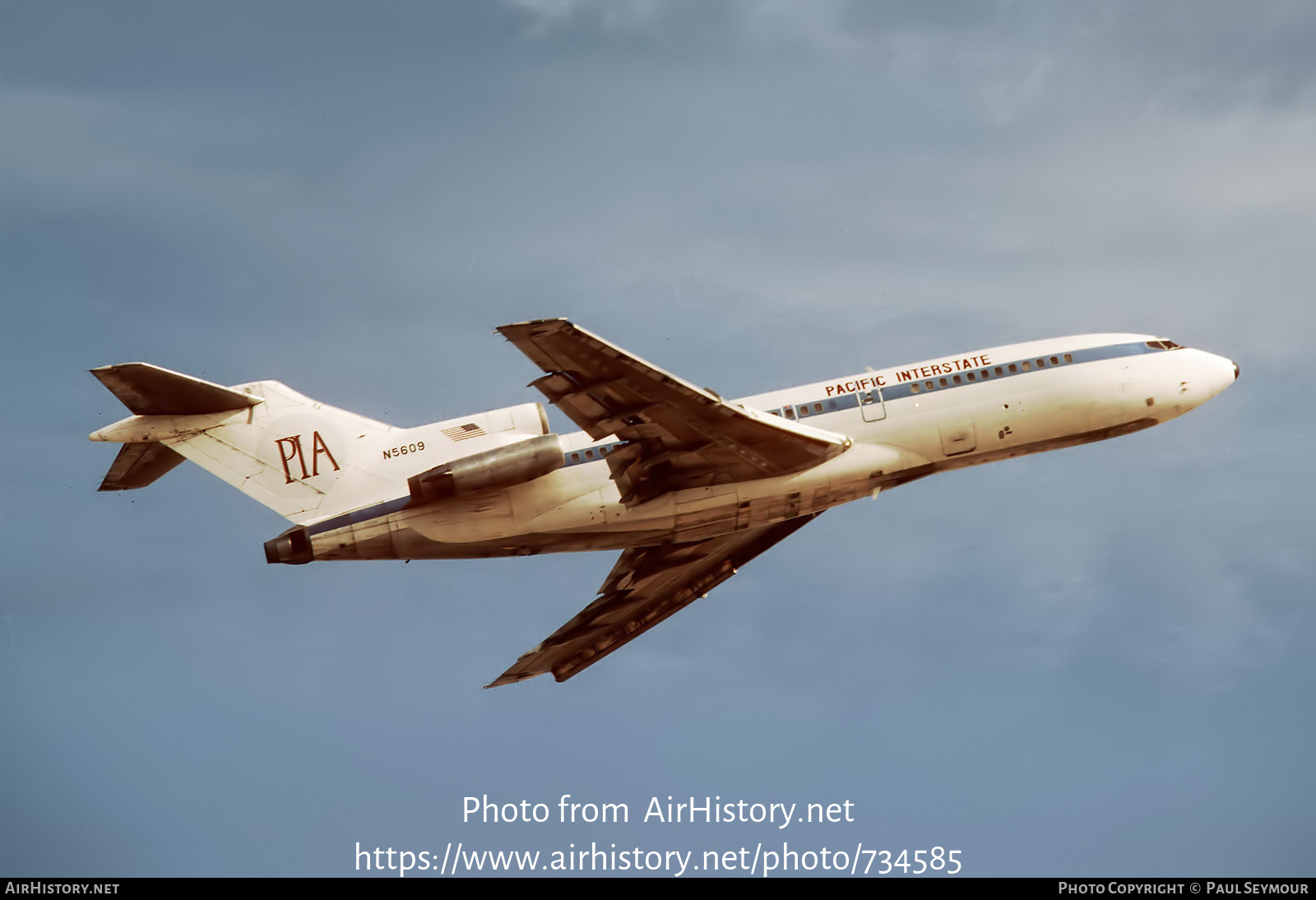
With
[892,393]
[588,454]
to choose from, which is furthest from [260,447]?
[892,393]

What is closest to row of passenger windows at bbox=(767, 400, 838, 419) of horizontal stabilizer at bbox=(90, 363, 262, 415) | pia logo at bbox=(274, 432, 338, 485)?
pia logo at bbox=(274, 432, 338, 485)

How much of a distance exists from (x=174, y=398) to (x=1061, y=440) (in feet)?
79.1

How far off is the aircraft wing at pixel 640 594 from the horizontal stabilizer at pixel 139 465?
475 inches

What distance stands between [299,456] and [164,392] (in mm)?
3845

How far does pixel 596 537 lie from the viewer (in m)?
36.5

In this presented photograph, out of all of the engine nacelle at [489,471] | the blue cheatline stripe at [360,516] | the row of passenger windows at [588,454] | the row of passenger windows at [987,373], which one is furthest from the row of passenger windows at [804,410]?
the blue cheatline stripe at [360,516]

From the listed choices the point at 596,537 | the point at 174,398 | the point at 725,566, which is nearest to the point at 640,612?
the point at 725,566

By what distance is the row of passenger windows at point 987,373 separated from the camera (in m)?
36.5

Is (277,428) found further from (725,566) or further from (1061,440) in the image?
(1061,440)

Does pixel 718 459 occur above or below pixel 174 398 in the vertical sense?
below

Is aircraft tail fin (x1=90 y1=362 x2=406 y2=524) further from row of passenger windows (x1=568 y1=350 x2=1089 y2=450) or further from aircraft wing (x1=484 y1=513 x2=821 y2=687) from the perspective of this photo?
aircraft wing (x1=484 y1=513 x2=821 y2=687)

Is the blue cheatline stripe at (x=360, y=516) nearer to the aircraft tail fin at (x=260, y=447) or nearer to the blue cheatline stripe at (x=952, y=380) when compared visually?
the aircraft tail fin at (x=260, y=447)

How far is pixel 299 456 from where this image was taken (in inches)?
1453
